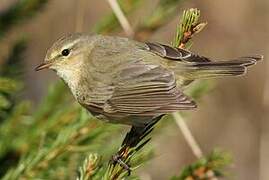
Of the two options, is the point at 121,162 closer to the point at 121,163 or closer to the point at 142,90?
the point at 121,163

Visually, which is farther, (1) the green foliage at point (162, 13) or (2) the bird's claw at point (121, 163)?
(1) the green foliage at point (162, 13)

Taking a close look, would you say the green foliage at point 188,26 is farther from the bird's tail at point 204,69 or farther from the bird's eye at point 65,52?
the bird's eye at point 65,52

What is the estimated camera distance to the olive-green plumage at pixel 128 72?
2953 millimetres

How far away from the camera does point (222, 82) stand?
7.55 metres

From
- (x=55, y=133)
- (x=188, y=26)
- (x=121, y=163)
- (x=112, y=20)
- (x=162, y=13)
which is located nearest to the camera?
(x=121, y=163)

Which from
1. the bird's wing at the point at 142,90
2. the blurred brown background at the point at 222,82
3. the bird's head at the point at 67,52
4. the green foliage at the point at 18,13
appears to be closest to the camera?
the bird's wing at the point at 142,90

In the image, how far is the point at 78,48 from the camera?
3.42 m

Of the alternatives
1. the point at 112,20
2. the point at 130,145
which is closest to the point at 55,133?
the point at 130,145

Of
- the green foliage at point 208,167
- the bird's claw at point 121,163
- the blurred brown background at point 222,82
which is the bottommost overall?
the blurred brown background at point 222,82

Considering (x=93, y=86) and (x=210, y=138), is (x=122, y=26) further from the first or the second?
(x=210, y=138)

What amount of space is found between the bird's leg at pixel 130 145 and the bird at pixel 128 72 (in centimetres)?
16

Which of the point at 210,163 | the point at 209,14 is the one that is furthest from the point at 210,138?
the point at 210,163

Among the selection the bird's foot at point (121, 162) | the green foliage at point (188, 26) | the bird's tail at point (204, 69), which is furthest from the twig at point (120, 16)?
the bird's foot at point (121, 162)

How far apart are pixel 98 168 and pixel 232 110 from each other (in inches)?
206
